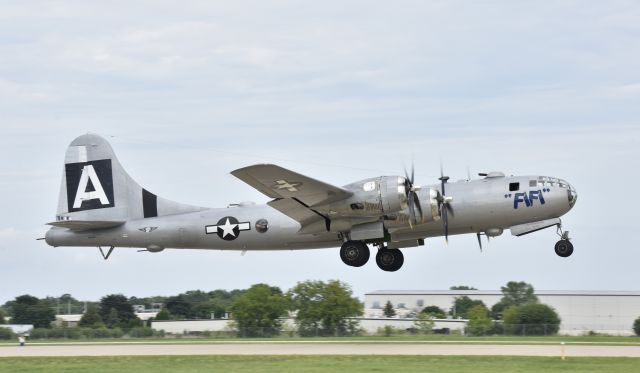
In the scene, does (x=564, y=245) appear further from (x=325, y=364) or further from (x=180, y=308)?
(x=180, y=308)

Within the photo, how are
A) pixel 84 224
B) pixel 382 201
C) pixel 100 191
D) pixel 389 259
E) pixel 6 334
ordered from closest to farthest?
pixel 382 201
pixel 84 224
pixel 389 259
pixel 100 191
pixel 6 334

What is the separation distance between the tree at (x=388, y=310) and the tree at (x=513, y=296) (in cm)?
897

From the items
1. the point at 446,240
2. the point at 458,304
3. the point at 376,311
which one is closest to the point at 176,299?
the point at 376,311

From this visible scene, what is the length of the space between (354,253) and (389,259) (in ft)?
7.38

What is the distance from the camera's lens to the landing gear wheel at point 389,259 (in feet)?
110

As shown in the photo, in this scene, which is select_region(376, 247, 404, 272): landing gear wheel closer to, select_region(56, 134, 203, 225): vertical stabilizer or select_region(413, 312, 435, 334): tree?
select_region(56, 134, 203, 225): vertical stabilizer

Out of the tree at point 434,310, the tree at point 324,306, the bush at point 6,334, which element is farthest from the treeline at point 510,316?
the bush at point 6,334

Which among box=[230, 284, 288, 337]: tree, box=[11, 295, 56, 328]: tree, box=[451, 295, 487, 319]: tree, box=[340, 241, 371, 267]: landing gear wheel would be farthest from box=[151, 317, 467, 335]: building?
box=[451, 295, 487, 319]: tree

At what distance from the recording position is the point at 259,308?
5209 centimetres

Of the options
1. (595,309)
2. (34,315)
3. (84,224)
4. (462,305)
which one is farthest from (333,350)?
(462,305)

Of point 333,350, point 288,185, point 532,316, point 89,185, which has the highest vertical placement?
point 89,185

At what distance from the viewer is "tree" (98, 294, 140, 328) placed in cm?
6819

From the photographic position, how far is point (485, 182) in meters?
31.1

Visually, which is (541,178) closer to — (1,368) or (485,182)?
(485,182)
